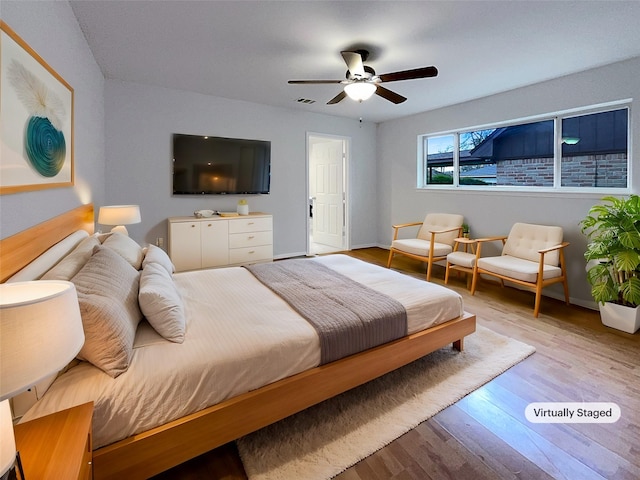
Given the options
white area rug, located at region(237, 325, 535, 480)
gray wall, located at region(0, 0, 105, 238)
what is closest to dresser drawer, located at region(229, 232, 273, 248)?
gray wall, located at region(0, 0, 105, 238)

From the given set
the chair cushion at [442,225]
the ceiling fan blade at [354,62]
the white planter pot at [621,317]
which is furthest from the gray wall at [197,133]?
the white planter pot at [621,317]

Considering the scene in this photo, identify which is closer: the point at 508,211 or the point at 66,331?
the point at 66,331

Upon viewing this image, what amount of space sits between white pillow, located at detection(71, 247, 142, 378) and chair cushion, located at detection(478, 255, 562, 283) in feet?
11.0

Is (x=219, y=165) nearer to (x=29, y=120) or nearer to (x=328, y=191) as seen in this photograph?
(x=328, y=191)

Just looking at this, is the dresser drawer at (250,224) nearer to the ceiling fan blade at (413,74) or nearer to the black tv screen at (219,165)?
the black tv screen at (219,165)

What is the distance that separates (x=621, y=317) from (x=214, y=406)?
342cm

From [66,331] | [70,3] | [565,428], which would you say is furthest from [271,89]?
[565,428]

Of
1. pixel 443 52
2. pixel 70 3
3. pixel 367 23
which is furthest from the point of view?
pixel 443 52

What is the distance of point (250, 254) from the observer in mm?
4668

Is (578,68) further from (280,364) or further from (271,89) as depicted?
(280,364)

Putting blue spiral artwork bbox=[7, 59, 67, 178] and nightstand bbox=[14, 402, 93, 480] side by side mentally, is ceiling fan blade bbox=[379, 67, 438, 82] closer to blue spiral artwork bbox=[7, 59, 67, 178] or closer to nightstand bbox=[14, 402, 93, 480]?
blue spiral artwork bbox=[7, 59, 67, 178]

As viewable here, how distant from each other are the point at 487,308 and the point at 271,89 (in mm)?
3632

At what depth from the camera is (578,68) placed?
3359 mm

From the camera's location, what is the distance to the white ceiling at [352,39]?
7.63ft
